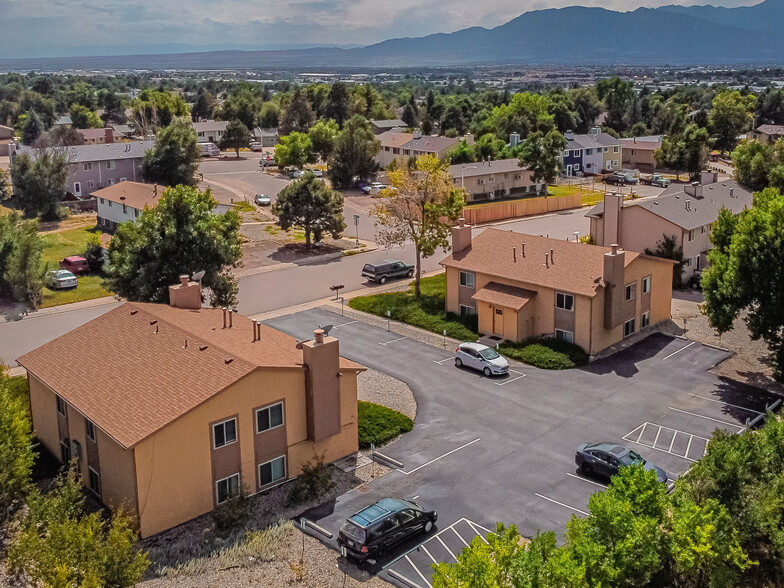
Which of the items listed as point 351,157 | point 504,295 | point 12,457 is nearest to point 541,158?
point 351,157

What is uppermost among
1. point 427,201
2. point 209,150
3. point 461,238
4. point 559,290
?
point 209,150

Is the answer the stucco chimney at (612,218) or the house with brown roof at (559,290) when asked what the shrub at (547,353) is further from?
the stucco chimney at (612,218)

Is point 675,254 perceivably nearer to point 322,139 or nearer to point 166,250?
point 166,250

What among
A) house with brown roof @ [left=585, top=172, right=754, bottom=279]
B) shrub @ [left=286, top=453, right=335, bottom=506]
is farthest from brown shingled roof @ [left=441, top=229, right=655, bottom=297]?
shrub @ [left=286, top=453, right=335, bottom=506]

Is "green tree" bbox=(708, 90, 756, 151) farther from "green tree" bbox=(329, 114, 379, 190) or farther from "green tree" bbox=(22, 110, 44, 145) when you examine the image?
"green tree" bbox=(22, 110, 44, 145)

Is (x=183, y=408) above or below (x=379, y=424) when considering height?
above

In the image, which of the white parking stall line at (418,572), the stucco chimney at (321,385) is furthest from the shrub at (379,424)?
the white parking stall line at (418,572)

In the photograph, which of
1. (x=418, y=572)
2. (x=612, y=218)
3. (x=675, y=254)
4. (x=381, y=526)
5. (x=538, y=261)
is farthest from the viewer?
(x=612, y=218)
